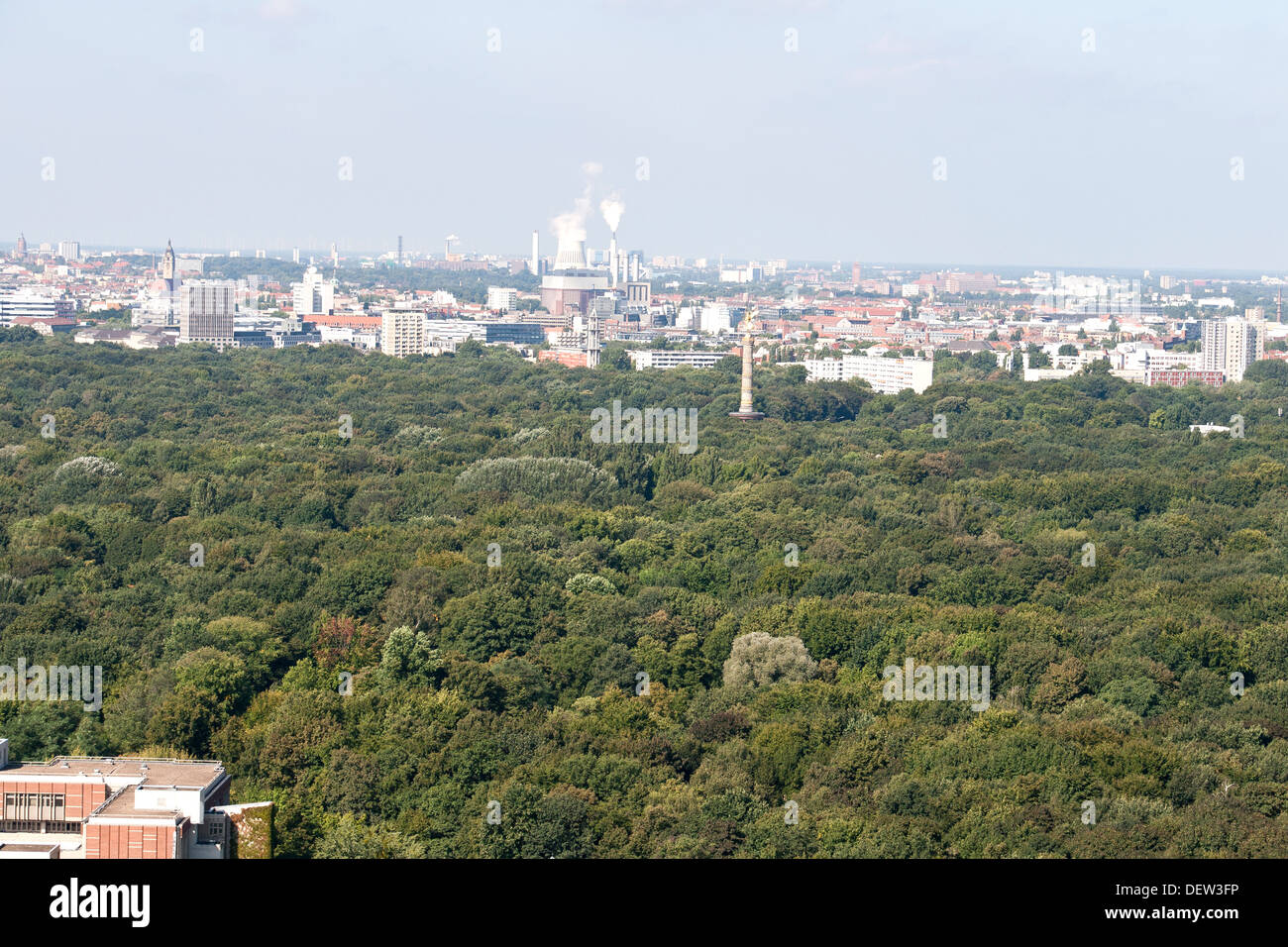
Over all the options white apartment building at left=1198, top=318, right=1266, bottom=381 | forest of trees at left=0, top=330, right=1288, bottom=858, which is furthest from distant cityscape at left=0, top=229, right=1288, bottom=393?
forest of trees at left=0, top=330, right=1288, bottom=858

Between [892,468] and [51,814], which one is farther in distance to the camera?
[892,468]

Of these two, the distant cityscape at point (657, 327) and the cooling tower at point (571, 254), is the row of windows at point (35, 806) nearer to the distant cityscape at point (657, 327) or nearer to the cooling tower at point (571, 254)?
the distant cityscape at point (657, 327)

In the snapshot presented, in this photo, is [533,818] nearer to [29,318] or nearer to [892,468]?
[892,468]

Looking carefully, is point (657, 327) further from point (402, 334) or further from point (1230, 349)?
point (1230, 349)
